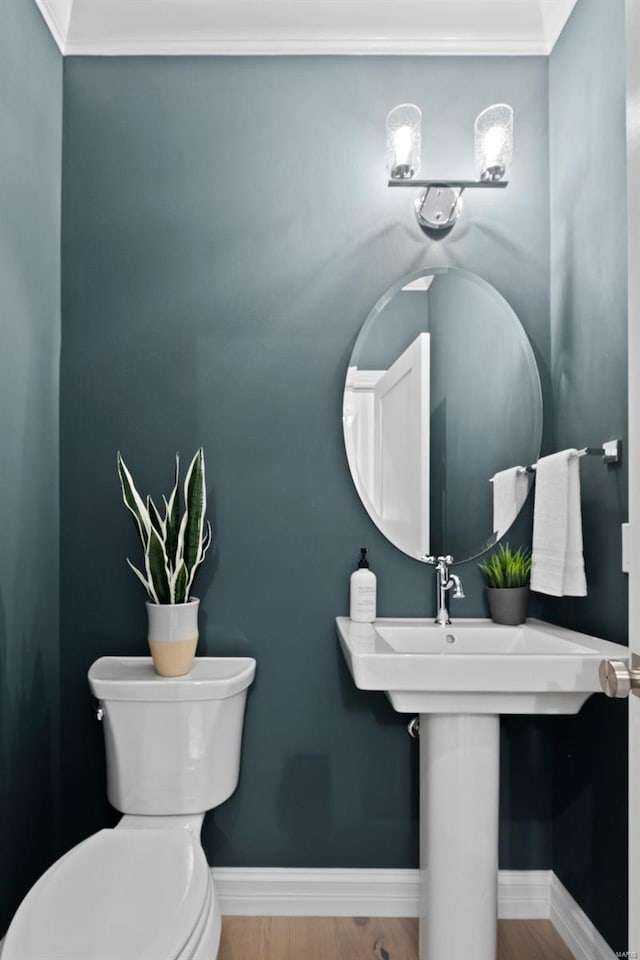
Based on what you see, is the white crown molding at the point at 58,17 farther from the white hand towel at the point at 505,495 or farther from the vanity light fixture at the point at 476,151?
the white hand towel at the point at 505,495

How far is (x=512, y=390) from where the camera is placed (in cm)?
184

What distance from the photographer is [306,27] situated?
1.83 metres

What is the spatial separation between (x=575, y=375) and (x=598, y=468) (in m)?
0.27

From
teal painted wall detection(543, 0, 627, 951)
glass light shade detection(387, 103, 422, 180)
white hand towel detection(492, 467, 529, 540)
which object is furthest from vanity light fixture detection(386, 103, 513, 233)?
white hand towel detection(492, 467, 529, 540)

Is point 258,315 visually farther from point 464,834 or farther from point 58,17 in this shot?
point 464,834

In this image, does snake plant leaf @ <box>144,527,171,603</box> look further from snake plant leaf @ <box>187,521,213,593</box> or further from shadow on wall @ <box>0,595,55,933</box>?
shadow on wall @ <box>0,595,55,933</box>

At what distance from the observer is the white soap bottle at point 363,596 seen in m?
1.75

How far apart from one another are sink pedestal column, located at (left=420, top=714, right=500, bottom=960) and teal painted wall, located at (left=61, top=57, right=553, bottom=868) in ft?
1.30

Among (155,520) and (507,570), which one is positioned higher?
(155,520)

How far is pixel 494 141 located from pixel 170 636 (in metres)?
1.52

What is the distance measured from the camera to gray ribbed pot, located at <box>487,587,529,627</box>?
176 centimetres

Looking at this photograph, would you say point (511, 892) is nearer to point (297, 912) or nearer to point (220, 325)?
point (297, 912)

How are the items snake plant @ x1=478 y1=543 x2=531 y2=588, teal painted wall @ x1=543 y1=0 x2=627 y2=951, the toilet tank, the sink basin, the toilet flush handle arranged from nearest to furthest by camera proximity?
1. the toilet flush handle
2. the sink basin
3. teal painted wall @ x1=543 y1=0 x2=627 y2=951
4. the toilet tank
5. snake plant @ x1=478 y1=543 x2=531 y2=588

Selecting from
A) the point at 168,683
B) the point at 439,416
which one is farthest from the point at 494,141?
the point at 168,683
